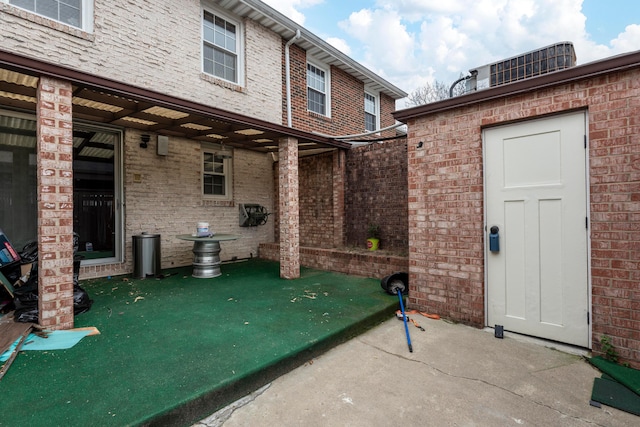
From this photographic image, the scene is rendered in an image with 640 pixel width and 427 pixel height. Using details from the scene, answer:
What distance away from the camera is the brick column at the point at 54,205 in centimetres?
309

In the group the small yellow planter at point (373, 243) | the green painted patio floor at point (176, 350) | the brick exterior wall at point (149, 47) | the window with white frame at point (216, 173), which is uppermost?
the brick exterior wall at point (149, 47)

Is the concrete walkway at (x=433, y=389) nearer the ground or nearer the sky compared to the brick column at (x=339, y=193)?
nearer the ground

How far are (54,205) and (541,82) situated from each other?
5.32 meters

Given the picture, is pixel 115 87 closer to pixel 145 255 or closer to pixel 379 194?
pixel 145 255

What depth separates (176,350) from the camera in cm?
280

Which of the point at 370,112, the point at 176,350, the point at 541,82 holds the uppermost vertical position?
the point at 370,112

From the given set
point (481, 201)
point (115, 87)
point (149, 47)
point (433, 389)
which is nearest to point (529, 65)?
point (481, 201)

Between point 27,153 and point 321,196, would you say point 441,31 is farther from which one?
point 27,153

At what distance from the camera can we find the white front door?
3.13 m

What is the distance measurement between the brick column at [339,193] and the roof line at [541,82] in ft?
10.6

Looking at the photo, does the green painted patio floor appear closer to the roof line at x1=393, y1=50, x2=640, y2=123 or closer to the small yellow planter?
the small yellow planter

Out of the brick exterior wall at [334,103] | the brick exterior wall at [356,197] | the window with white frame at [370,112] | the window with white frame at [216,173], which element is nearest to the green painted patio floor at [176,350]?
the brick exterior wall at [356,197]

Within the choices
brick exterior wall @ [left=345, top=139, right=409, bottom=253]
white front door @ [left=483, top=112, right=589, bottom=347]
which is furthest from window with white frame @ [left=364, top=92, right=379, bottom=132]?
white front door @ [left=483, top=112, right=589, bottom=347]

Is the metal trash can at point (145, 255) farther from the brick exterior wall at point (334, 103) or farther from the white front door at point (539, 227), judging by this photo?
the white front door at point (539, 227)
